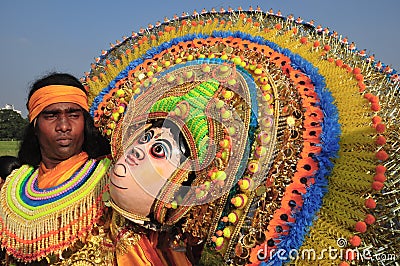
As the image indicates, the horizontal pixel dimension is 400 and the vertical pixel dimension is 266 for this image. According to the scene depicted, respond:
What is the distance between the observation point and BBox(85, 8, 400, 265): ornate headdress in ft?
6.05

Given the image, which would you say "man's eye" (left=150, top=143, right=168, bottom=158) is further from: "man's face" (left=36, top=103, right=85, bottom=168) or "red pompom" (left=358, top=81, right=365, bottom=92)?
"red pompom" (left=358, top=81, right=365, bottom=92)

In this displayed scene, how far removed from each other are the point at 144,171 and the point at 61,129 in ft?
2.63

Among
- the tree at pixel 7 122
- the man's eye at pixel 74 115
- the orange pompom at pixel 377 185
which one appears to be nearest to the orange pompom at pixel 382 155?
the orange pompom at pixel 377 185

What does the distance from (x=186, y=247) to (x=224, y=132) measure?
2.38 feet

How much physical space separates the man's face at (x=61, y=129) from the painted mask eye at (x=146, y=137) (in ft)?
2.11

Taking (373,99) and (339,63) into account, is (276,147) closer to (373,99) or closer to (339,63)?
(373,99)

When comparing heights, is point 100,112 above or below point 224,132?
above

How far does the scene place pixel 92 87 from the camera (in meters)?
2.92

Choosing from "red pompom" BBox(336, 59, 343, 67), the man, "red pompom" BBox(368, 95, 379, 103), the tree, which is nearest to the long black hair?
the man

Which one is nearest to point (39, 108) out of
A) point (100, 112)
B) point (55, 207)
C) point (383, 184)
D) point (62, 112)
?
point (62, 112)

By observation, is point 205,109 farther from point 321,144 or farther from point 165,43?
point 165,43

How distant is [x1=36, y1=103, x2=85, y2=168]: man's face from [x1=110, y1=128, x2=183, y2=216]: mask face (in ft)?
2.09

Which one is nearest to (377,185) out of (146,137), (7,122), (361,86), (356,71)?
(361,86)

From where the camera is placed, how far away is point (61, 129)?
8.53 feet
